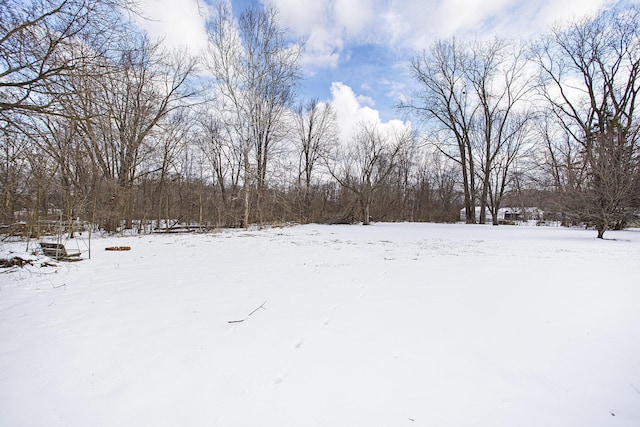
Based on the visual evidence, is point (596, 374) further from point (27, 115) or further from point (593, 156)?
point (593, 156)

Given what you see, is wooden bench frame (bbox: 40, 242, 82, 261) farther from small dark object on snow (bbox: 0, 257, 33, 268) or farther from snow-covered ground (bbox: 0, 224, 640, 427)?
snow-covered ground (bbox: 0, 224, 640, 427)

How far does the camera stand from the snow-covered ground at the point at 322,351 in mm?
1444

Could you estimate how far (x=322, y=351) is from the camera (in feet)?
6.73

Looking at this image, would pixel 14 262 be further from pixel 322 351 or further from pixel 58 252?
pixel 322 351

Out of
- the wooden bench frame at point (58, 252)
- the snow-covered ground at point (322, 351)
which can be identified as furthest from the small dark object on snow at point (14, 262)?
the snow-covered ground at point (322, 351)

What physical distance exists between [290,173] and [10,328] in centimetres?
1523

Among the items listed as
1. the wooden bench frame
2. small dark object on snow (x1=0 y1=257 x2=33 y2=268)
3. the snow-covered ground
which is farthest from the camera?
the wooden bench frame

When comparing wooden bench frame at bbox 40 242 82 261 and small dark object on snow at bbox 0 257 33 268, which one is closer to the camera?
small dark object on snow at bbox 0 257 33 268

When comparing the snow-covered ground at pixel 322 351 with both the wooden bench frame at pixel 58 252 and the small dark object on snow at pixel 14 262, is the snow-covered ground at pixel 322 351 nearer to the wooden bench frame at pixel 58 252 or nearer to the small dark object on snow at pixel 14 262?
the small dark object on snow at pixel 14 262

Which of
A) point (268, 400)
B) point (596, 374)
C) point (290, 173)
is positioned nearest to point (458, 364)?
point (596, 374)

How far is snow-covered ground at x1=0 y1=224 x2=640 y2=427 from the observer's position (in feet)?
4.74

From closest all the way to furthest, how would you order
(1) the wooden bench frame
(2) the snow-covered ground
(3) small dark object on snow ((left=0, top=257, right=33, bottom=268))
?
(2) the snow-covered ground → (3) small dark object on snow ((left=0, top=257, right=33, bottom=268)) → (1) the wooden bench frame

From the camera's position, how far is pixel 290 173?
1722cm

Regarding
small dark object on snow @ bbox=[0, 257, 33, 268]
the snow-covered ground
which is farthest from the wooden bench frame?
the snow-covered ground
